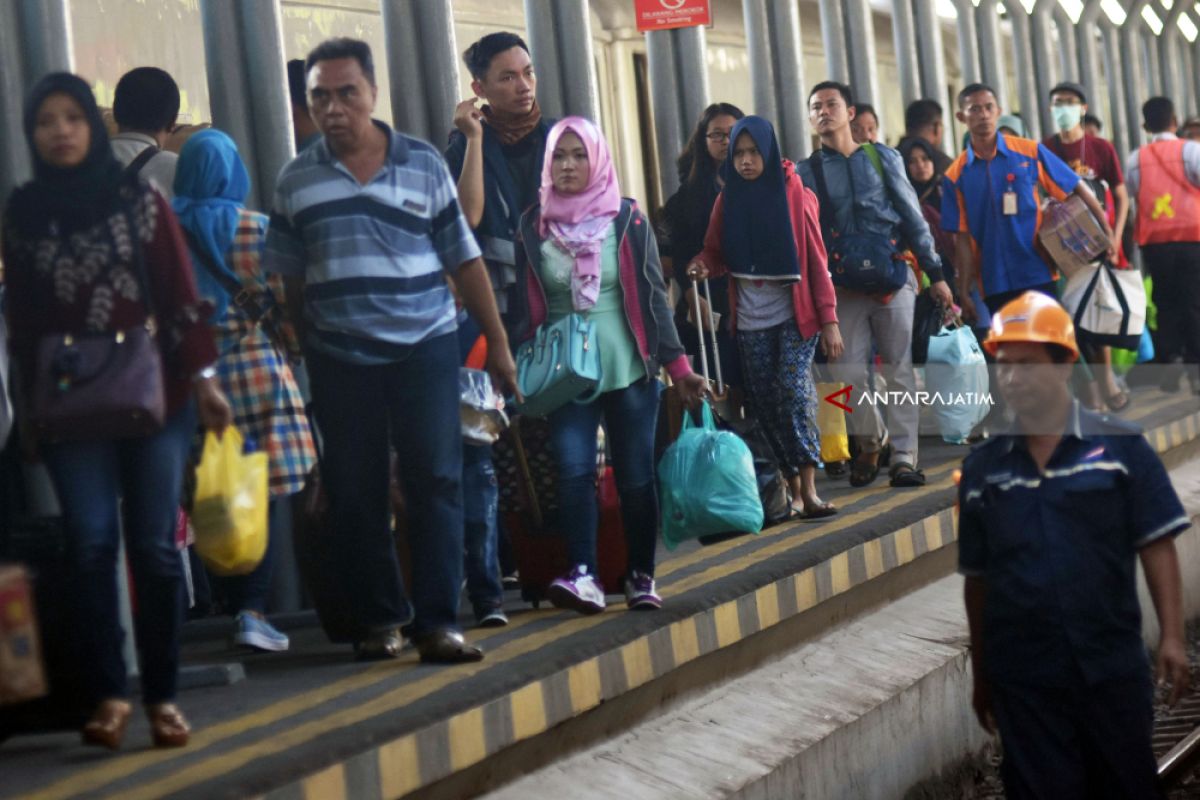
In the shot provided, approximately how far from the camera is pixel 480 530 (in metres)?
7.02

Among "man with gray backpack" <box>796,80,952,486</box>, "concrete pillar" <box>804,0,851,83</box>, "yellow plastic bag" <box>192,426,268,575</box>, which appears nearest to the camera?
"yellow plastic bag" <box>192,426,268,575</box>

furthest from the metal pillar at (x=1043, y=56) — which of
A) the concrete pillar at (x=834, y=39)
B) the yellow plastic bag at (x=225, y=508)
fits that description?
the yellow plastic bag at (x=225, y=508)

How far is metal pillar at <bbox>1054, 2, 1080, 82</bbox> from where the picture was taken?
21.4 meters

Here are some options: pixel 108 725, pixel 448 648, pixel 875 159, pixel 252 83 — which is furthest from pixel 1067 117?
pixel 108 725

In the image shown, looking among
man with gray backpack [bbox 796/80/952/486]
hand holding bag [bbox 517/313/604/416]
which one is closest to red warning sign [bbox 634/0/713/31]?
man with gray backpack [bbox 796/80/952/486]

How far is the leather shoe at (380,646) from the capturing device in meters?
6.35

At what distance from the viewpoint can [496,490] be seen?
282 inches

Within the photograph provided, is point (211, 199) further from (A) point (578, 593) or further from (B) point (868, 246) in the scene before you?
(B) point (868, 246)

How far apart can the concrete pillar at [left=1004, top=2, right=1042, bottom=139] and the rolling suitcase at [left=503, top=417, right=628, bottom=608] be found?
13.0 meters

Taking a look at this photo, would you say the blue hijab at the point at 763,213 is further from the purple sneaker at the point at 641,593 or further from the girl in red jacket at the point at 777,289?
the purple sneaker at the point at 641,593

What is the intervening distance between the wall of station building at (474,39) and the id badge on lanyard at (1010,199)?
8.52 ft

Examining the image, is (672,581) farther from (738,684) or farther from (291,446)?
(291,446)

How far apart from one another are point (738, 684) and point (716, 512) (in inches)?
29.2

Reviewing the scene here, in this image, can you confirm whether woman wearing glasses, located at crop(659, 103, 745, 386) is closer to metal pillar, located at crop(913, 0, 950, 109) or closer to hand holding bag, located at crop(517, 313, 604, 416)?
hand holding bag, located at crop(517, 313, 604, 416)
